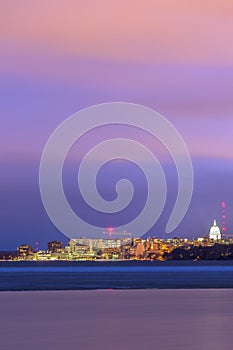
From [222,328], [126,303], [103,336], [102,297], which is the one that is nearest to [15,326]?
[103,336]

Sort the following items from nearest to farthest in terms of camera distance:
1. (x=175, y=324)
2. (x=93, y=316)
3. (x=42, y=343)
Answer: (x=42, y=343), (x=175, y=324), (x=93, y=316)

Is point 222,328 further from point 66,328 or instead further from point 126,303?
point 126,303

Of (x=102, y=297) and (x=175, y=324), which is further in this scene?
(x=102, y=297)

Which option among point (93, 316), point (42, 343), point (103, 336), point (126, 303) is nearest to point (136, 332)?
point (103, 336)

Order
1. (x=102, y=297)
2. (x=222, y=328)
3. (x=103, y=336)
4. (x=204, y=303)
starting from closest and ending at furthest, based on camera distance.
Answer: (x=103, y=336)
(x=222, y=328)
(x=204, y=303)
(x=102, y=297)

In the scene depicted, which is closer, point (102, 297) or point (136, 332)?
point (136, 332)

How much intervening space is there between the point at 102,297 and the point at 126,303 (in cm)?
778

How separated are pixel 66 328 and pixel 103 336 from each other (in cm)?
366

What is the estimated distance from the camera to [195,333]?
120 ft

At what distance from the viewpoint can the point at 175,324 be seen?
40.5 m

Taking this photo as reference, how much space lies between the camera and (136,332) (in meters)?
36.7

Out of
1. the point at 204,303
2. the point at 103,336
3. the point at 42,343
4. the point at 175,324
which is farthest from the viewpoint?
the point at 204,303

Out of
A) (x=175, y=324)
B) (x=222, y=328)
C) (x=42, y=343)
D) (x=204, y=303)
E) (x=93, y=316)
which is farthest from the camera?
(x=204, y=303)

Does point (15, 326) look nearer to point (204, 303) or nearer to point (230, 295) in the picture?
point (204, 303)
